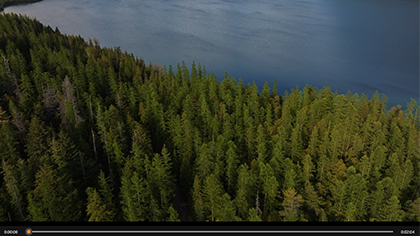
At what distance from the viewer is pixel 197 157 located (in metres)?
51.7

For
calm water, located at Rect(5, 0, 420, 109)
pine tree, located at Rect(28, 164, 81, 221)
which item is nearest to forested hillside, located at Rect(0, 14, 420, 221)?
pine tree, located at Rect(28, 164, 81, 221)

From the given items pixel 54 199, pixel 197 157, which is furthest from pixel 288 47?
pixel 54 199

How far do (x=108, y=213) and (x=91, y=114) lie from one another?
2996 centimetres

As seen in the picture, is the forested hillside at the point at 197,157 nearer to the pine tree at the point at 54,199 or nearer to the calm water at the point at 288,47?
the pine tree at the point at 54,199

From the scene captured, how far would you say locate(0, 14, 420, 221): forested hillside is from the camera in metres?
38.3

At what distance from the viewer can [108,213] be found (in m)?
33.6

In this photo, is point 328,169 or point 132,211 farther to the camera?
point 328,169

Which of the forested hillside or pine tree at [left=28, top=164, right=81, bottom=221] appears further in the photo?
the forested hillside

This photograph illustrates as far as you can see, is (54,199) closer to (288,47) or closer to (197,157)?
(197,157)

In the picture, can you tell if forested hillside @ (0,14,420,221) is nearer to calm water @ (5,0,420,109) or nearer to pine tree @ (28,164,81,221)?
pine tree @ (28,164,81,221)

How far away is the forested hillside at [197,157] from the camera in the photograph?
126 feet

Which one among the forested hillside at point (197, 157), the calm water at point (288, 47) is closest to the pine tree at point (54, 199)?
the forested hillside at point (197, 157)
